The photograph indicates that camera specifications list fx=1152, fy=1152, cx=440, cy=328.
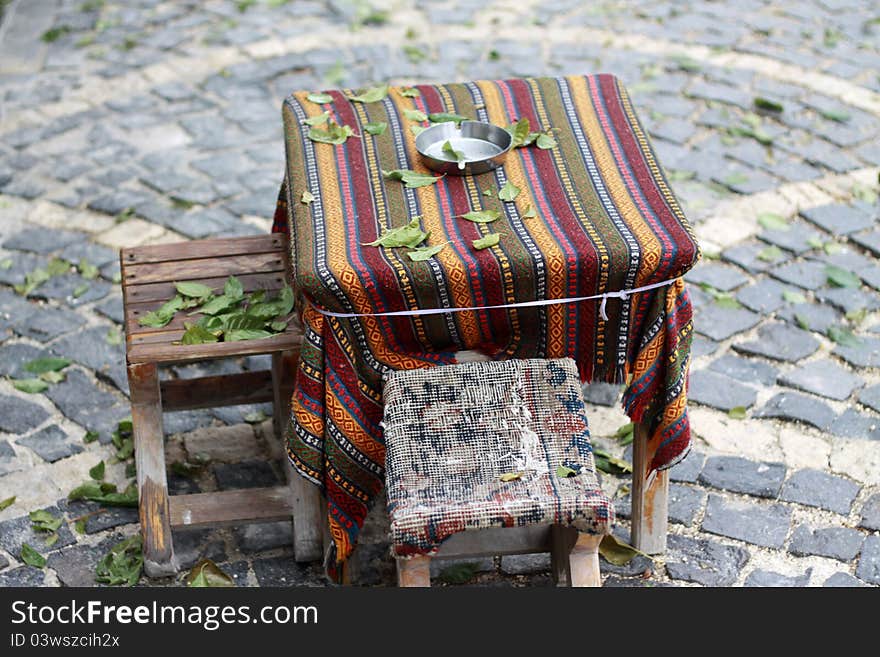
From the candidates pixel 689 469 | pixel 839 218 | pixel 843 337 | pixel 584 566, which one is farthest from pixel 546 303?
pixel 839 218

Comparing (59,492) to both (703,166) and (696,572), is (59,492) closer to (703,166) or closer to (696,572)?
(696,572)

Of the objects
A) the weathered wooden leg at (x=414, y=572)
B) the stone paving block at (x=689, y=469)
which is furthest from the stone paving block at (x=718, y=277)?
the weathered wooden leg at (x=414, y=572)

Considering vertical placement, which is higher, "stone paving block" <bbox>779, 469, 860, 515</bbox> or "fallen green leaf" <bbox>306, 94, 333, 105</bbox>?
"fallen green leaf" <bbox>306, 94, 333, 105</bbox>

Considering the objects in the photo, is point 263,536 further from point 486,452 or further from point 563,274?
point 563,274

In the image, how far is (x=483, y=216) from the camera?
3043 mm

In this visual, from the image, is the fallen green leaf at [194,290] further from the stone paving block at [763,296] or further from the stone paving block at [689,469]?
the stone paving block at [763,296]

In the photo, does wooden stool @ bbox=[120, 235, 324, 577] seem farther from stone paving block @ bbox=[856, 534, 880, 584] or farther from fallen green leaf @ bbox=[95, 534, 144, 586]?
stone paving block @ bbox=[856, 534, 880, 584]

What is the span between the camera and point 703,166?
531cm

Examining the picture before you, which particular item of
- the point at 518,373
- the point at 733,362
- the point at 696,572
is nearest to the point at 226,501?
the point at 518,373

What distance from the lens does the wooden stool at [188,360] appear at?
10.3 ft

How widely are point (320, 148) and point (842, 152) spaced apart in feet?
9.87

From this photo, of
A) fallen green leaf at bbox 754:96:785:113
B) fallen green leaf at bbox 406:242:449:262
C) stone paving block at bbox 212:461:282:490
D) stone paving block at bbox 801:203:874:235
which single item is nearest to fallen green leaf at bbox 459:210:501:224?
fallen green leaf at bbox 406:242:449:262

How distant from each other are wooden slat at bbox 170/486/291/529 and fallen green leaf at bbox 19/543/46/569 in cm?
44

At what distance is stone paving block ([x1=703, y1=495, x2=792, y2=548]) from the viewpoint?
3.48 meters
